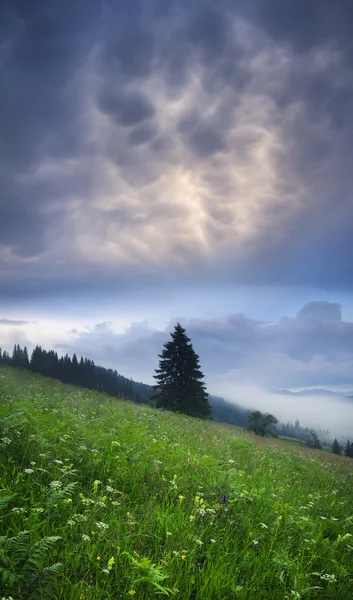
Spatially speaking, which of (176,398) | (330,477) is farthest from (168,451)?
(176,398)

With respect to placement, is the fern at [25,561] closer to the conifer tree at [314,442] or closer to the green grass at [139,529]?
the green grass at [139,529]

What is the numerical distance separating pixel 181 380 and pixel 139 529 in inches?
1448

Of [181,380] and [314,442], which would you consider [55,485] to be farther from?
[314,442]

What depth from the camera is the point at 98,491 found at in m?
5.73

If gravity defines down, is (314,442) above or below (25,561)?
below

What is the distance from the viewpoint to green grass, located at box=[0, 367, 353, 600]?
3.86m

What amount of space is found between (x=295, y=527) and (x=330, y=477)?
888 centimetres

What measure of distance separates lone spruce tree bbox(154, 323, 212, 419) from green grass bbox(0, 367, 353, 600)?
32.6 m

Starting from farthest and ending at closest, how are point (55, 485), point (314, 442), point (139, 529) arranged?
point (314, 442) < point (55, 485) < point (139, 529)

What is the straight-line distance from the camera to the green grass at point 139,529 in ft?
12.6

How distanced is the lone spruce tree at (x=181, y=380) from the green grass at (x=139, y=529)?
107 ft

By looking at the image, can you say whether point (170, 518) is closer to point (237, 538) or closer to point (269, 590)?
point (237, 538)

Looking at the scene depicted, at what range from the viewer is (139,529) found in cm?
475

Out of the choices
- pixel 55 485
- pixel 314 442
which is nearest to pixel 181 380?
pixel 55 485
